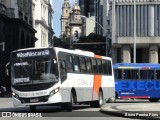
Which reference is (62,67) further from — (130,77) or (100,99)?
(130,77)

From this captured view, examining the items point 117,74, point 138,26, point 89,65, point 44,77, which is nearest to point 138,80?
point 117,74

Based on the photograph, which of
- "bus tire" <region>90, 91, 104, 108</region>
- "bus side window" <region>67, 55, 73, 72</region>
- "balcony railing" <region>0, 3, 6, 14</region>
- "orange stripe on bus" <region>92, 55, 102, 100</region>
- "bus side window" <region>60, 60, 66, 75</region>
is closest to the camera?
"bus side window" <region>60, 60, 66, 75</region>

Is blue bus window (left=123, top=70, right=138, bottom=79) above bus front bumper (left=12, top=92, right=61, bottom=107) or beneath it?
above

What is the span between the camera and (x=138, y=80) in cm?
3766

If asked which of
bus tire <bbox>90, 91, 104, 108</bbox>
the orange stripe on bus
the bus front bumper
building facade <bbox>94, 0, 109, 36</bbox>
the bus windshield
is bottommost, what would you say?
bus tire <bbox>90, 91, 104, 108</bbox>

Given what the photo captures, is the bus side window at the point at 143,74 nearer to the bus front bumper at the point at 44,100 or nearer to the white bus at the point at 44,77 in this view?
the white bus at the point at 44,77

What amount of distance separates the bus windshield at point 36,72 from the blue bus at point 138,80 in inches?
625

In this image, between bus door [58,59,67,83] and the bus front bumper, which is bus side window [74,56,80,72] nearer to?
bus door [58,59,67,83]

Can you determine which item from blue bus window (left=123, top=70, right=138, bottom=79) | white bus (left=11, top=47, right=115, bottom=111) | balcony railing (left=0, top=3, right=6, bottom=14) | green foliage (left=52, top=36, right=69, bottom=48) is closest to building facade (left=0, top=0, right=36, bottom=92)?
balcony railing (left=0, top=3, right=6, bottom=14)

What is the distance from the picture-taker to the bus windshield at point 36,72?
22.1 m

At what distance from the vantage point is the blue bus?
123ft

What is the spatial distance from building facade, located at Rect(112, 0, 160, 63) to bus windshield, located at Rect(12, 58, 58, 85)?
186 feet

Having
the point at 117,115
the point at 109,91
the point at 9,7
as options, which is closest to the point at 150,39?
the point at 9,7

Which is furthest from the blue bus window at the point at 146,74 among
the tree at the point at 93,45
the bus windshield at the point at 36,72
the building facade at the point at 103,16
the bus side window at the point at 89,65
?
the building facade at the point at 103,16
